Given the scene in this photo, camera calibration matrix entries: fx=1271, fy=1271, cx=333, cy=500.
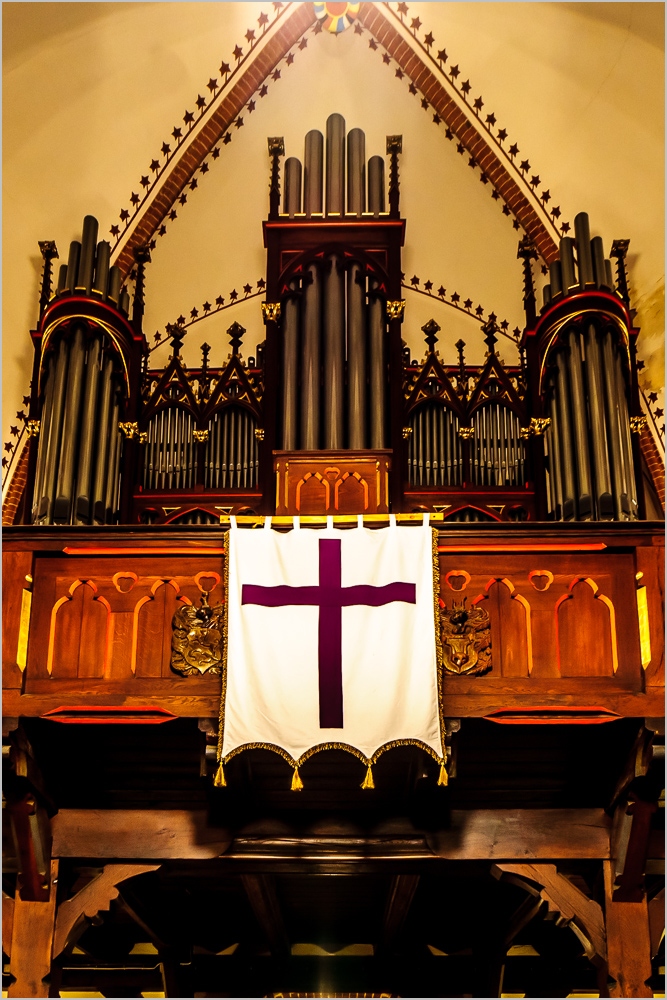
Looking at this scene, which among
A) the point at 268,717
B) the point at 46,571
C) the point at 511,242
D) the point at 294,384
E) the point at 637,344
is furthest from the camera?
the point at 511,242

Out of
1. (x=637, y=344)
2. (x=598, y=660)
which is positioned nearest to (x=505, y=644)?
(x=598, y=660)

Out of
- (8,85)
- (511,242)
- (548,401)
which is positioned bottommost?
(548,401)

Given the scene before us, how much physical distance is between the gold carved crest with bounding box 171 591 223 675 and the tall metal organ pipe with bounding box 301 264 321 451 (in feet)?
6.78

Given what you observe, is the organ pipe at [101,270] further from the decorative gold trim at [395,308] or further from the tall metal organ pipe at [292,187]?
the decorative gold trim at [395,308]

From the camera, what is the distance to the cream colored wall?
12391 millimetres

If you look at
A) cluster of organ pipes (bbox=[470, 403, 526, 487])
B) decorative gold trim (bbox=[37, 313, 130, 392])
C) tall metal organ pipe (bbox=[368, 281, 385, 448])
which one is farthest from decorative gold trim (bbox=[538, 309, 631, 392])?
decorative gold trim (bbox=[37, 313, 130, 392])

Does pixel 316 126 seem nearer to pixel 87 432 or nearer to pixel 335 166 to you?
pixel 335 166

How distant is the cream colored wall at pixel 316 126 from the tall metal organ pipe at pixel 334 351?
1969 millimetres

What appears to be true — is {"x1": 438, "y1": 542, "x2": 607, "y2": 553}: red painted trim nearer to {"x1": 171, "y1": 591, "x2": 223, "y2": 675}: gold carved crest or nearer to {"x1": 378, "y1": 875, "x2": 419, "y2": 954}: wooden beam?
{"x1": 171, "y1": 591, "x2": 223, "y2": 675}: gold carved crest

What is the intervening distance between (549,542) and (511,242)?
5270mm

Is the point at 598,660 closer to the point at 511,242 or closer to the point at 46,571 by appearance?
the point at 46,571

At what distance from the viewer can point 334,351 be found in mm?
10773

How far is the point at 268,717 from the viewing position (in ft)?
27.2

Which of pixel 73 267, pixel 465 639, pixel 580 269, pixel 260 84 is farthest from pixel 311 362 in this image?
pixel 260 84
